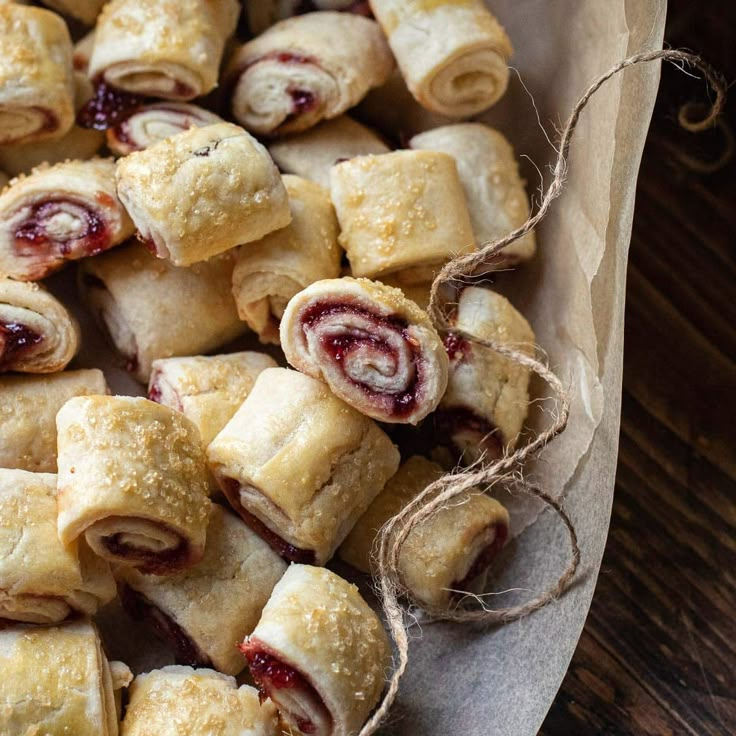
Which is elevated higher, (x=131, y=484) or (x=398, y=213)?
(x=398, y=213)

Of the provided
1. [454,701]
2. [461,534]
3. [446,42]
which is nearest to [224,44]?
[446,42]

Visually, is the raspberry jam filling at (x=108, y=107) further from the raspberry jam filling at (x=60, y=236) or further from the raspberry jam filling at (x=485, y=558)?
the raspberry jam filling at (x=485, y=558)

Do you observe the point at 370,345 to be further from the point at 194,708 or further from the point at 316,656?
the point at 194,708

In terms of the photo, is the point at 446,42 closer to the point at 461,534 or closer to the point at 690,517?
the point at 461,534

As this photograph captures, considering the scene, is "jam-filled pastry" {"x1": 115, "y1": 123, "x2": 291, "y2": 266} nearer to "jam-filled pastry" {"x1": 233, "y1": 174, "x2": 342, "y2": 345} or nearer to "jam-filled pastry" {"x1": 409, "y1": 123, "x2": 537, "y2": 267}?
"jam-filled pastry" {"x1": 233, "y1": 174, "x2": 342, "y2": 345}

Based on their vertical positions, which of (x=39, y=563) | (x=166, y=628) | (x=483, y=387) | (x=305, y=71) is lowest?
(x=166, y=628)

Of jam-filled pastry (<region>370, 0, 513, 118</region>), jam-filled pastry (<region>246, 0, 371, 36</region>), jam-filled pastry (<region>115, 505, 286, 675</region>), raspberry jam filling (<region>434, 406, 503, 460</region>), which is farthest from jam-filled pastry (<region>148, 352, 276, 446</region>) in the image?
jam-filled pastry (<region>246, 0, 371, 36</region>)

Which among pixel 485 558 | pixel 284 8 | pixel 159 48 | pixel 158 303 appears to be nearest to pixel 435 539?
pixel 485 558
